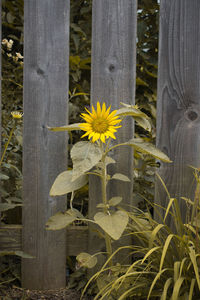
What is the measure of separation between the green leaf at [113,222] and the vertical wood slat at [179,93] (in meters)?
0.45

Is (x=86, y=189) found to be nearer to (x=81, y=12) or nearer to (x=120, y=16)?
(x=120, y=16)

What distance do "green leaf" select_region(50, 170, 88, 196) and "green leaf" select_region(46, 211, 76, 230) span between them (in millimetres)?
124

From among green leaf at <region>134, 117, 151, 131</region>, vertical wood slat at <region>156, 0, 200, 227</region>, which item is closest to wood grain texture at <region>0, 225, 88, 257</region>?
vertical wood slat at <region>156, 0, 200, 227</region>

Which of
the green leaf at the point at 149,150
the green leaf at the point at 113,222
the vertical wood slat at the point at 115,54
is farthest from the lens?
the vertical wood slat at the point at 115,54

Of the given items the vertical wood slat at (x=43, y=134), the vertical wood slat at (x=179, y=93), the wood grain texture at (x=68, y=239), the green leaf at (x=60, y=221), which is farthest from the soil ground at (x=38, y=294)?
the vertical wood slat at (x=179, y=93)

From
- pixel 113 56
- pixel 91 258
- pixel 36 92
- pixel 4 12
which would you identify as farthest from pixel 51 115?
pixel 4 12

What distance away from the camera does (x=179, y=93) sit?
180 cm

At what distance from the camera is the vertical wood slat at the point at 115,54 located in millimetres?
1775

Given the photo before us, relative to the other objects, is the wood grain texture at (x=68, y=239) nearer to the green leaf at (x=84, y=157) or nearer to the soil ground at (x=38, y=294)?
the soil ground at (x=38, y=294)

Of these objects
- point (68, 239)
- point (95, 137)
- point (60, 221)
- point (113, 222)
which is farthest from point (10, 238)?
point (95, 137)

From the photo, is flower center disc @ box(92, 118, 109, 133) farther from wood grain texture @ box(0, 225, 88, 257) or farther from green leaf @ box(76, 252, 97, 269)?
wood grain texture @ box(0, 225, 88, 257)

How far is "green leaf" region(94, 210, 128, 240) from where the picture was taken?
138 cm

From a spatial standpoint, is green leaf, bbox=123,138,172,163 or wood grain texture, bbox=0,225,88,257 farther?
wood grain texture, bbox=0,225,88,257

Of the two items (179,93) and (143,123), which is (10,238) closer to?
(143,123)
